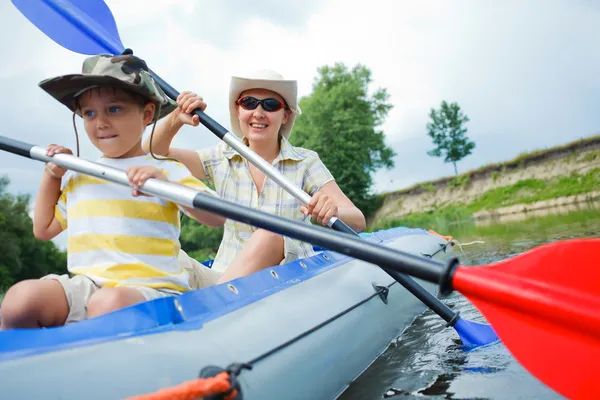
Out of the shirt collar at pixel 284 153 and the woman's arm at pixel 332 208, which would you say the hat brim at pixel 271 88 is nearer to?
the shirt collar at pixel 284 153

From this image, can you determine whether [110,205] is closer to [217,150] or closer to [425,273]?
[425,273]

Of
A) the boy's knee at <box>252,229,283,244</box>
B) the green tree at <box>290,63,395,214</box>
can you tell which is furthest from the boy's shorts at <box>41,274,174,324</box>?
the green tree at <box>290,63,395,214</box>

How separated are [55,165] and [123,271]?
52cm

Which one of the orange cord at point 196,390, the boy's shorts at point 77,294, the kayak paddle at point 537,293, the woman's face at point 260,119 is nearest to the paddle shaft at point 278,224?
the kayak paddle at point 537,293

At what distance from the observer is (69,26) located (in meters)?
3.03

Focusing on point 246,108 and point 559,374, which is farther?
point 246,108

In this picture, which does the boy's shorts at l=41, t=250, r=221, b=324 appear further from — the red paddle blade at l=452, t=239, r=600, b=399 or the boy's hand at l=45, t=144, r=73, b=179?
the red paddle blade at l=452, t=239, r=600, b=399

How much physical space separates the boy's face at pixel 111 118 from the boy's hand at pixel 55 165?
0.42ft

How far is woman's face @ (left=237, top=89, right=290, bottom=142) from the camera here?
2.97m

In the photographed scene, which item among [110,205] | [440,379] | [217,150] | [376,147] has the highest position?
[376,147]

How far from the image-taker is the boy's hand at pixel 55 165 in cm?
186

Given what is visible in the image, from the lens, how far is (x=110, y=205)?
5.96 ft

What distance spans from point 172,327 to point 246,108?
6.07ft

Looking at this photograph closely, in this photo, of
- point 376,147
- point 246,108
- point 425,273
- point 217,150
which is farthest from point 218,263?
point 376,147
